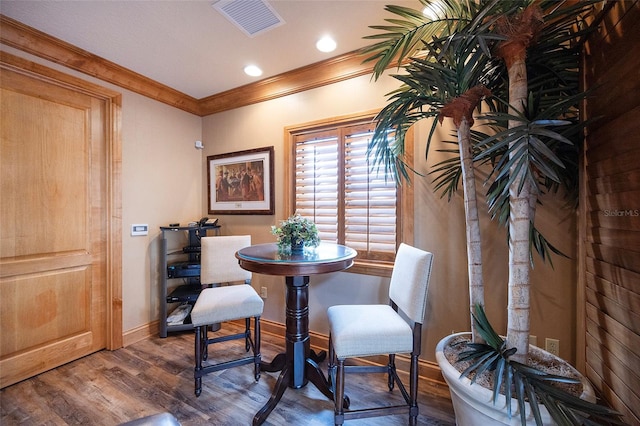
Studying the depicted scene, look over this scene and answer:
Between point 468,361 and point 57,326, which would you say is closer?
point 468,361

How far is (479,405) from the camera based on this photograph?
104cm

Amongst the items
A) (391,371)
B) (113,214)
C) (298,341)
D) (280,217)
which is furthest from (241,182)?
(391,371)

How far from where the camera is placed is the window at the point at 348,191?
2166 mm

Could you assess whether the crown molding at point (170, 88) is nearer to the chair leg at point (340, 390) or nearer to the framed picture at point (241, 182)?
the framed picture at point (241, 182)

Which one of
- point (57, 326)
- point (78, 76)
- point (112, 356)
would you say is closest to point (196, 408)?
point (112, 356)

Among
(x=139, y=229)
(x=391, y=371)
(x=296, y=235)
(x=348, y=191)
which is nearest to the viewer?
(x=391, y=371)

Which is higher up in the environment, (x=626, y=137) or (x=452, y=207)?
(x=626, y=137)

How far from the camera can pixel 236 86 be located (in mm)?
2842

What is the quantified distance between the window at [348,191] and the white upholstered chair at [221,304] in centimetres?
76

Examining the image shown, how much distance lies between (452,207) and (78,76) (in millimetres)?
3321

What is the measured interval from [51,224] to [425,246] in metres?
3.06

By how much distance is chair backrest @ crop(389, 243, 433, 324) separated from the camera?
4.80 ft

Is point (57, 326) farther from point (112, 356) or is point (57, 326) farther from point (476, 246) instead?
point (476, 246)

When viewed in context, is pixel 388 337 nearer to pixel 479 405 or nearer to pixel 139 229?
pixel 479 405
